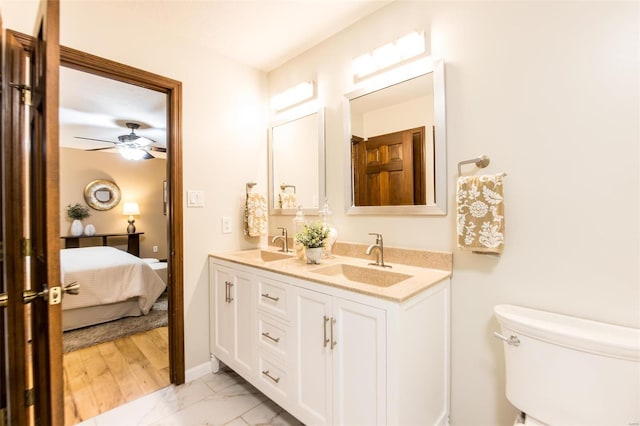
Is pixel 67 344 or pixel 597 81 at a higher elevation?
pixel 597 81

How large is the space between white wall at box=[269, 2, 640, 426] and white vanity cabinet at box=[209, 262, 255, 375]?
3.44ft

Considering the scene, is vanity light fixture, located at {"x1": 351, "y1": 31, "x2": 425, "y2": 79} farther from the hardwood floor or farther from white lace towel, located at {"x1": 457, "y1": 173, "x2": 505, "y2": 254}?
the hardwood floor

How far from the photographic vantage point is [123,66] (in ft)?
5.76

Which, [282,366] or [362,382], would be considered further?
[282,366]

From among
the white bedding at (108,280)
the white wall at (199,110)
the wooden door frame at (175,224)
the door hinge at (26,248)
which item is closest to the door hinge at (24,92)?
the door hinge at (26,248)

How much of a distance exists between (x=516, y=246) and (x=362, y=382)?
0.90m

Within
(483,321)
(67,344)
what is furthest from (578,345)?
(67,344)

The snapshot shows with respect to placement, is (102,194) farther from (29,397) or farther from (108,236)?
(29,397)

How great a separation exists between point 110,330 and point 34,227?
233 centimetres

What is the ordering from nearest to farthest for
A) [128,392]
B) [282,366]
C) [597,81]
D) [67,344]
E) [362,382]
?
[597,81]
[362,382]
[282,366]
[128,392]
[67,344]

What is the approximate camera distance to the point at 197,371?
2064 millimetres

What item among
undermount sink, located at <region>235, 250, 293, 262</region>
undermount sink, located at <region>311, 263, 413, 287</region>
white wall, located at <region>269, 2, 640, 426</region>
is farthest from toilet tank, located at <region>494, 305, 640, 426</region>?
undermount sink, located at <region>235, 250, 293, 262</region>

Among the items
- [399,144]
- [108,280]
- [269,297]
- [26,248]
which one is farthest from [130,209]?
[399,144]

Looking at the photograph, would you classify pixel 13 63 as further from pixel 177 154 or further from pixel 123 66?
pixel 177 154
